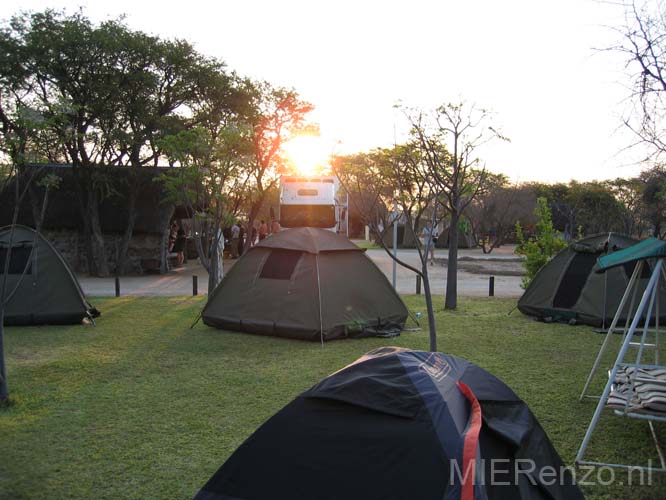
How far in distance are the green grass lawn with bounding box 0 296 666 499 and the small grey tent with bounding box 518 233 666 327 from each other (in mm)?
468

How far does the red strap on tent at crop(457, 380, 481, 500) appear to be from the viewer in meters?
2.93

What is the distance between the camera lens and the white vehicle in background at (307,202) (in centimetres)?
2145

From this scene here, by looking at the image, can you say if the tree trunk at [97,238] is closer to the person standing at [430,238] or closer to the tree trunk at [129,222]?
the tree trunk at [129,222]

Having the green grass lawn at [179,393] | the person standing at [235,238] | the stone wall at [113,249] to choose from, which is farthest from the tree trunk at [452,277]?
the person standing at [235,238]

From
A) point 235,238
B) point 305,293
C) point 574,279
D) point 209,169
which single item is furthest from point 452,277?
point 235,238

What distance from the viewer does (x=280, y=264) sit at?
9.94 metres

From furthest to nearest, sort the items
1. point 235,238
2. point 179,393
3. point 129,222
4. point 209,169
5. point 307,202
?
1. point 235,238
2. point 307,202
3. point 129,222
4. point 209,169
5. point 179,393

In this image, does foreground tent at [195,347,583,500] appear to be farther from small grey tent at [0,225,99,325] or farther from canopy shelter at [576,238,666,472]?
small grey tent at [0,225,99,325]

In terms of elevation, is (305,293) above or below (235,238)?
below

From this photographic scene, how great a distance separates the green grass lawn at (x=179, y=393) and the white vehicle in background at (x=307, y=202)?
10276mm

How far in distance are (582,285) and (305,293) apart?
17.9ft

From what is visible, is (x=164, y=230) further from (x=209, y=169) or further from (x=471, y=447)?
(x=471, y=447)

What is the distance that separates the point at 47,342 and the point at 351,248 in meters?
5.15

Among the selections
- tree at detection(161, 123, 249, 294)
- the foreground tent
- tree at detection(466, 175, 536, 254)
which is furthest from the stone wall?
tree at detection(466, 175, 536, 254)
